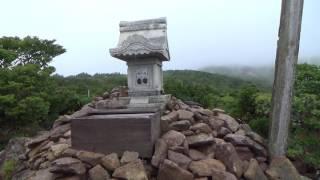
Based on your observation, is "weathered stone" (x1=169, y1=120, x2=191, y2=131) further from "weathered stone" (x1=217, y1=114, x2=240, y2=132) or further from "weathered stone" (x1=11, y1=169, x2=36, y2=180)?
"weathered stone" (x1=11, y1=169, x2=36, y2=180)

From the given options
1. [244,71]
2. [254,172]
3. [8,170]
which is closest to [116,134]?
[254,172]

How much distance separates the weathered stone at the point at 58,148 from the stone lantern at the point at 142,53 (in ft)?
6.73

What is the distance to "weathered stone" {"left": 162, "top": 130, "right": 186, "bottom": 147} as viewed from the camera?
212 inches

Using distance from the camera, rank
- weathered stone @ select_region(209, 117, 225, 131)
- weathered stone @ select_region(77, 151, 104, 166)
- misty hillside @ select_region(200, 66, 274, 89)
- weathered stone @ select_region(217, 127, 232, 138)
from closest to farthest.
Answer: weathered stone @ select_region(77, 151, 104, 166), weathered stone @ select_region(217, 127, 232, 138), weathered stone @ select_region(209, 117, 225, 131), misty hillside @ select_region(200, 66, 274, 89)

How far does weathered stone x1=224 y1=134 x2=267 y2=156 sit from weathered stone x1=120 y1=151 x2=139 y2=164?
5.67 feet

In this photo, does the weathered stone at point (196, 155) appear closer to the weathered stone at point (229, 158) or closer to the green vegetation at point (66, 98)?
the weathered stone at point (229, 158)

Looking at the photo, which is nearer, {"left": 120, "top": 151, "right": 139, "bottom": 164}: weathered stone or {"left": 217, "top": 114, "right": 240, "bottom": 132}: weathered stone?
{"left": 120, "top": 151, "right": 139, "bottom": 164}: weathered stone

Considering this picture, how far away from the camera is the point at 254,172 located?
17.7 feet

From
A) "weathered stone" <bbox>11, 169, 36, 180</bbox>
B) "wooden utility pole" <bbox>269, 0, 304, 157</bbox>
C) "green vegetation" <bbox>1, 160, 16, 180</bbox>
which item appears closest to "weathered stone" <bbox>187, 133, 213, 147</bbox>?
"wooden utility pole" <bbox>269, 0, 304, 157</bbox>

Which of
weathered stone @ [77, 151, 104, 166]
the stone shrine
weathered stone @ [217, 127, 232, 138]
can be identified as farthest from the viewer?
weathered stone @ [217, 127, 232, 138]

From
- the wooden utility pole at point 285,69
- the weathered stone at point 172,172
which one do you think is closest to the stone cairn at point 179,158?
the weathered stone at point 172,172

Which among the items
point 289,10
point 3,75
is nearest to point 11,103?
point 3,75

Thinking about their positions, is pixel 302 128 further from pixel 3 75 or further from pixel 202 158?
pixel 3 75

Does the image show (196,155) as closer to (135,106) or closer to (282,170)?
(282,170)
